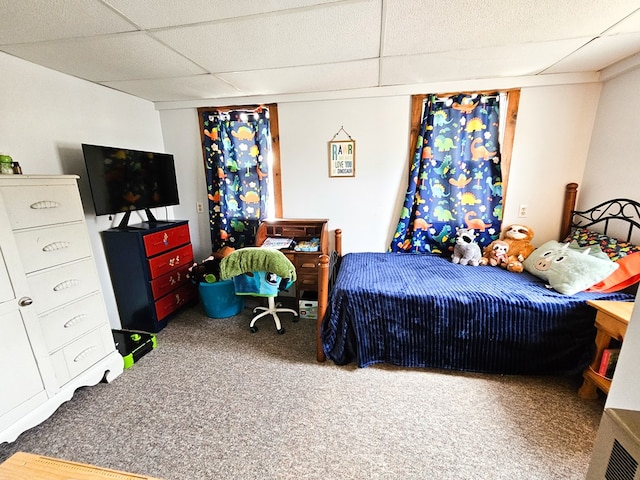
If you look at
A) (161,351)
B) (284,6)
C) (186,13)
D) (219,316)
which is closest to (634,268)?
(284,6)

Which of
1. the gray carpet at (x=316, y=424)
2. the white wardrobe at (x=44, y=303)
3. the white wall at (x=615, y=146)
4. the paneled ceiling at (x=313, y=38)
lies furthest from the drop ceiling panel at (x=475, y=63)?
the white wardrobe at (x=44, y=303)

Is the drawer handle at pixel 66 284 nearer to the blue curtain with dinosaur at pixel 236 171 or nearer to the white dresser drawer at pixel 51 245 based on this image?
the white dresser drawer at pixel 51 245

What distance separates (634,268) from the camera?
5.81ft

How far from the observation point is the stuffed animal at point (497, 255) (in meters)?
2.43

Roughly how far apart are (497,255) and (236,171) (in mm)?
2751

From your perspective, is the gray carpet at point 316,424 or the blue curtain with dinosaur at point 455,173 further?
the blue curtain with dinosaur at point 455,173

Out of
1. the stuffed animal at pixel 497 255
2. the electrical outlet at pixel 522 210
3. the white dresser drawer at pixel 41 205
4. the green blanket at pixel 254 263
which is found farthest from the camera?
the electrical outlet at pixel 522 210

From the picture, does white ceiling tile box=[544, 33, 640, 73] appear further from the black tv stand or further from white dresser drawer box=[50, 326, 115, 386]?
white dresser drawer box=[50, 326, 115, 386]

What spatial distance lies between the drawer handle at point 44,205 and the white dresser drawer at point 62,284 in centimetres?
36

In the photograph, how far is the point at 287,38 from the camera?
158cm

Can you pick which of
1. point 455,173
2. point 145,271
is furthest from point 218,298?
point 455,173

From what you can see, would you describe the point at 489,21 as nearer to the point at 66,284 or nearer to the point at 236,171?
the point at 236,171

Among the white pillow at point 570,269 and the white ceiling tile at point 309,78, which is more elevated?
the white ceiling tile at point 309,78

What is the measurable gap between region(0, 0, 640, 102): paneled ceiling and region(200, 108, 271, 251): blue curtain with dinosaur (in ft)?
1.81
